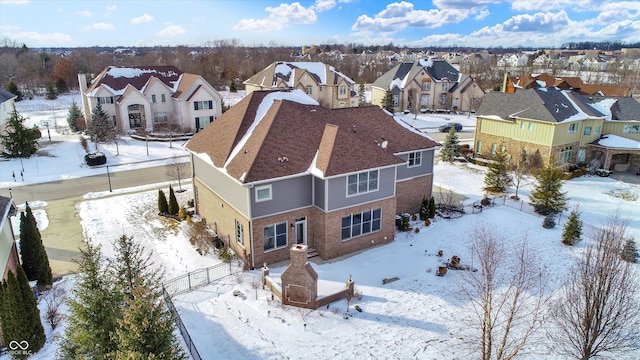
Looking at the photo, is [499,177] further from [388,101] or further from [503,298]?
[388,101]

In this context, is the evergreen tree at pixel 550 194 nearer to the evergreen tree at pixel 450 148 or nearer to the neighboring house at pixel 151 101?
the evergreen tree at pixel 450 148

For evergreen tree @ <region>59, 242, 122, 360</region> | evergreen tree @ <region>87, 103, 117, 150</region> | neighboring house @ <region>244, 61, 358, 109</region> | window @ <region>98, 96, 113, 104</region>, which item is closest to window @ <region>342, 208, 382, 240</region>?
evergreen tree @ <region>59, 242, 122, 360</region>

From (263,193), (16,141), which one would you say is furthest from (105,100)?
(263,193)

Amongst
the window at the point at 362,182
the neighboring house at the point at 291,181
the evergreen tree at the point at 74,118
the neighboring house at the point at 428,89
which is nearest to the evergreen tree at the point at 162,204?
the neighboring house at the point at 291,181

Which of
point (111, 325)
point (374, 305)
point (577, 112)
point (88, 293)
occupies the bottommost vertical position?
point (374, 305)

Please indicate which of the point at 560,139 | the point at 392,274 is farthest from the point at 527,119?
the point at 392,274

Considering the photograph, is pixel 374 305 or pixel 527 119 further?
pixel 527 119

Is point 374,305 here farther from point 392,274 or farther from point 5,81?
point 5,81
